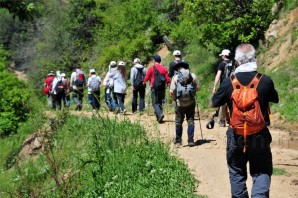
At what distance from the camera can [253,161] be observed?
19.7ft

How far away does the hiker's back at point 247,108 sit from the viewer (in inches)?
231

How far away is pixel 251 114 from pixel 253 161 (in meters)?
0.50

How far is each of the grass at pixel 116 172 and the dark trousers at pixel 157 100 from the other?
287 centimetres

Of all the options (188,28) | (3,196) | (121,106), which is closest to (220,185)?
(3,196)

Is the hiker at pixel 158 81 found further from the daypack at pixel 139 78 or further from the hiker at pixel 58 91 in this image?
the hiker at pixel 58 91

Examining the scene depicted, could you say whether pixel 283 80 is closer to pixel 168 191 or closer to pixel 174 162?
pixel 174 162

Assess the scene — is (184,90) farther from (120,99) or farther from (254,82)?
(120,99)

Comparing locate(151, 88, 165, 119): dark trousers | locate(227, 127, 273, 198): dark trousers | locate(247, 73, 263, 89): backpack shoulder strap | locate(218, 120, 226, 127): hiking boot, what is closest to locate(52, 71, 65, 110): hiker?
locate(151, 88, 165, 119): dark trousers

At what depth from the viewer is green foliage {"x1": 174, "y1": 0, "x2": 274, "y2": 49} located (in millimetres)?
19109

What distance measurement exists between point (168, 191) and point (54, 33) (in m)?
35.4

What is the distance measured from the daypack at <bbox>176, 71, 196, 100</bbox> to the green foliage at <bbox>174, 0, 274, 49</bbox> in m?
8.84

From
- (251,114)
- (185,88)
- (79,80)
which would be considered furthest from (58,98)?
(251,114)

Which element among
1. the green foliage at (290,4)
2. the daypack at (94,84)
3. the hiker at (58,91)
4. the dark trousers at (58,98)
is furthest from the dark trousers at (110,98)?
the green foliage at (290,4)

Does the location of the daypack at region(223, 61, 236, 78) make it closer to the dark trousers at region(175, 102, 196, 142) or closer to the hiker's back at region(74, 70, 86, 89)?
the dark trousers at region(175, 102, 196, 142)
